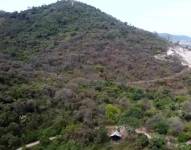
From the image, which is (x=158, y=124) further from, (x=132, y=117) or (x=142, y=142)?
(x=142, y=142)

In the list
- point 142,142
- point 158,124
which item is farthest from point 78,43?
point 142,142

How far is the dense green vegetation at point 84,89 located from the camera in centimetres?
3148

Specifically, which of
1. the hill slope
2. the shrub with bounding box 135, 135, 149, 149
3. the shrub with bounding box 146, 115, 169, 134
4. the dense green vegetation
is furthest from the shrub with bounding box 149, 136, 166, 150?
the hill slope

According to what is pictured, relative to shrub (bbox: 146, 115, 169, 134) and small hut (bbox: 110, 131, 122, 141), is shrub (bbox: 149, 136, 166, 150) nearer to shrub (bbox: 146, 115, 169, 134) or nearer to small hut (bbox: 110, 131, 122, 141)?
small hut (bbox: 110, 131, 122, 141)

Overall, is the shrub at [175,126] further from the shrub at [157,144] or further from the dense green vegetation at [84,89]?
the shrub at [157,144]

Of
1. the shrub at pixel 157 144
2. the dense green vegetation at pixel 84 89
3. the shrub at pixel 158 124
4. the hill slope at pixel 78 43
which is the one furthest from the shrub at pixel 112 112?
the hill slope at pixel 78 43

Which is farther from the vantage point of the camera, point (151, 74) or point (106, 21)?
point (106, 21)

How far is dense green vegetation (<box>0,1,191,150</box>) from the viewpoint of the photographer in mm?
31484

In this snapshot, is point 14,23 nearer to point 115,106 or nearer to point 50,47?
point 50,47

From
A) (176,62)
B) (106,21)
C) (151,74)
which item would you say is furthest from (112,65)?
(106,21)

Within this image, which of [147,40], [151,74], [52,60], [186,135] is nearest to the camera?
[186,135]

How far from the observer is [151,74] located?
184ft

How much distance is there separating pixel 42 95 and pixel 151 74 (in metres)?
21.5

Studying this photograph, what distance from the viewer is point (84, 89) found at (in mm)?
42031
